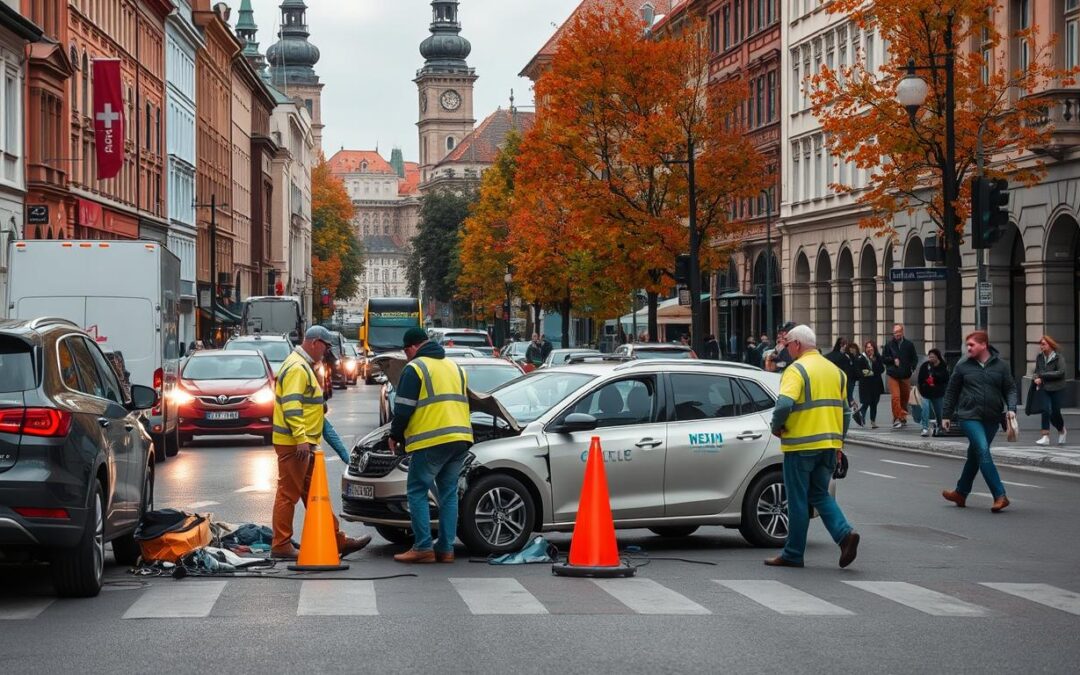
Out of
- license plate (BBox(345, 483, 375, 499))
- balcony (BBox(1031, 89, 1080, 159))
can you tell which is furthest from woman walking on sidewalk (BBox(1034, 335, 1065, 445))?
license plate (BBox(345, 483, 375, 499))

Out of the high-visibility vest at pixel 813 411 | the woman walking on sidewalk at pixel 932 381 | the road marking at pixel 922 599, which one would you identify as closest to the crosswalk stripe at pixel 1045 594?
the road marking at pixel 922 599

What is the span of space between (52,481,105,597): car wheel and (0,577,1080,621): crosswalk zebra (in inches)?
5.7

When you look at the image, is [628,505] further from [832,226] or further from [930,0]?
[832,226]

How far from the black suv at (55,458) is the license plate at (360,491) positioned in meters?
2.44

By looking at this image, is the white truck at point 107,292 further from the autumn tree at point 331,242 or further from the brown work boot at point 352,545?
the autumn tree at point 331,242

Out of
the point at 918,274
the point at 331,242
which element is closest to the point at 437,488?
the point at 918,274

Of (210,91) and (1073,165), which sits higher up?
(210,91)

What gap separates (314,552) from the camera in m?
12.9

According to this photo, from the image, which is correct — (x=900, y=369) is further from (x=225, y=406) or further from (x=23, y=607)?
(x=23, y=607)

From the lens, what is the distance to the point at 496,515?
46.2ft

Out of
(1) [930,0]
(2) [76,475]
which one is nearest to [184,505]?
(2) [76,475]

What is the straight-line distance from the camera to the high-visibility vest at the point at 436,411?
1338cm

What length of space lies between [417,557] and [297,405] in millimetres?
1449

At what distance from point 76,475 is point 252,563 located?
7.82 ft
